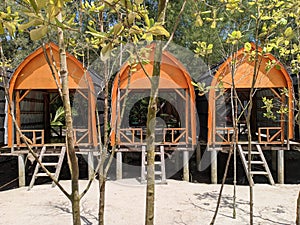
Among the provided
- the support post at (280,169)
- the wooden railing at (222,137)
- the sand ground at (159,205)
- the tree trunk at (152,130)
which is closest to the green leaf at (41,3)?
the tree trunk at (152,130)

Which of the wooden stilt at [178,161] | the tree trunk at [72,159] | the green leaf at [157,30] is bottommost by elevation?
the wooden stilt at [178,161]

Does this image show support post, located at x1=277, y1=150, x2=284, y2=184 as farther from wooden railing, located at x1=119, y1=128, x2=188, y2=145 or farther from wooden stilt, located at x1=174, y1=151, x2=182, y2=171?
wooden stilt, located at x1=174, y1=151, x2=182, y2=171

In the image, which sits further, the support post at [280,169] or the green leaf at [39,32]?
the support post at [280,169]

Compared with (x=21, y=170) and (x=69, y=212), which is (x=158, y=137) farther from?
(x=69, y=212)

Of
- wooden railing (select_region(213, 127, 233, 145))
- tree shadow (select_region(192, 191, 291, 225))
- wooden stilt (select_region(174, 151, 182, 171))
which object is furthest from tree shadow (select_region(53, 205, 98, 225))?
wooden stilt (select_region(174, 151, 182, 171))

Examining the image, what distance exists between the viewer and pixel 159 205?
6.77 meters

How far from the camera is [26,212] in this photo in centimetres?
636

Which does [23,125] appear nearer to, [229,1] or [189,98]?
[189,98]

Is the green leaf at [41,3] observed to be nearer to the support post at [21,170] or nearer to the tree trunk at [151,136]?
the tree trunk at [151,136]

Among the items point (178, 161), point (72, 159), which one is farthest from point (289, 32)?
point (178, 161)

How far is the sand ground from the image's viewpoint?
5.87 m

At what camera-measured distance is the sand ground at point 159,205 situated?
587 centimetres

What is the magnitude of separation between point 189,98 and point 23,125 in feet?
18.9

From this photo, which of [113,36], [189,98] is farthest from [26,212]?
[113,36]
